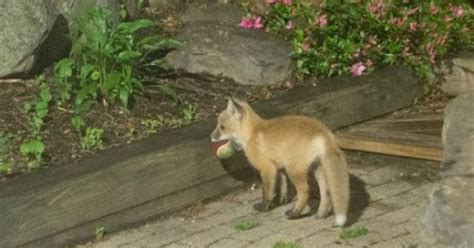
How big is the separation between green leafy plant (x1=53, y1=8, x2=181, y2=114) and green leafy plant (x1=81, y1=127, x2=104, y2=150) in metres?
0.30

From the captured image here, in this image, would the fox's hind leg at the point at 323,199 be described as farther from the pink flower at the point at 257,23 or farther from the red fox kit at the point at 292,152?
the pink flower at the point at 257,23

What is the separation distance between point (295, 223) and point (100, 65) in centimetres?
188

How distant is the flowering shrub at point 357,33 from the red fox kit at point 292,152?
2.02 meters

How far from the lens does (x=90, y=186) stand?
6.83 metres

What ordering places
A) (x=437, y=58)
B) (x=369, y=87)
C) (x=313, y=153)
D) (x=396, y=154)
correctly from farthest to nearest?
(x=437, y=58)
(x=369, y=87)
(x=396, y=154)
(x=313, y=153)

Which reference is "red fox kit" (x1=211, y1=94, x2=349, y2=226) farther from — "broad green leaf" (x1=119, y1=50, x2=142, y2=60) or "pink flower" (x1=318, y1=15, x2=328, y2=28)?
"pink flower" (x1=318, y1=15, x2=328, y2=28)

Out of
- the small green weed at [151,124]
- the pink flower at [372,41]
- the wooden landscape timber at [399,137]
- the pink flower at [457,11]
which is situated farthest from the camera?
the pink flower at [457,11]

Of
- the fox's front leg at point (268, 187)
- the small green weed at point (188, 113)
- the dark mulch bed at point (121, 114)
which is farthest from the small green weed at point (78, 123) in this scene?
the fox's front leg at point (268, 187)

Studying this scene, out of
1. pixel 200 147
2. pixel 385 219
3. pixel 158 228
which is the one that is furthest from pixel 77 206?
pixel 385 219

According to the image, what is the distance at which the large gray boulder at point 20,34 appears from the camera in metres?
8.12

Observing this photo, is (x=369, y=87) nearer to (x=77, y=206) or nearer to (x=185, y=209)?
(x=185, y=209)

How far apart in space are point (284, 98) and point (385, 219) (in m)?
1.78

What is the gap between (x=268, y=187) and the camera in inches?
282

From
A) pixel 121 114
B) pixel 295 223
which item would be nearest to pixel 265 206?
pixel 295 223
